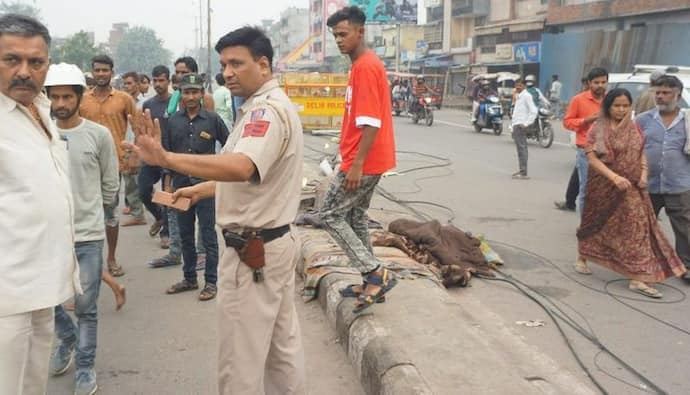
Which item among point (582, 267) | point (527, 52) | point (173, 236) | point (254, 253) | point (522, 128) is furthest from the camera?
point (527, 52)

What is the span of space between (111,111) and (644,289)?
16.9 feet

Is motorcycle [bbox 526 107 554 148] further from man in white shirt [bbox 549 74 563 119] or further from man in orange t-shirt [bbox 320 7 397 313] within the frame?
man in orange t-shirt [bbox 320 7 397 313]

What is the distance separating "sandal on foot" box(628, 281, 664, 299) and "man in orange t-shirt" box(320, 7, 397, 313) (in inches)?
88.5

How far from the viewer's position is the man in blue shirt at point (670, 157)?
5125 millimetres

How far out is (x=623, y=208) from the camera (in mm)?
4938

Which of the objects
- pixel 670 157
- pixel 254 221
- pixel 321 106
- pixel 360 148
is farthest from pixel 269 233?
pixel 321 106

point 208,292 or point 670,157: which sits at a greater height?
point 670,157

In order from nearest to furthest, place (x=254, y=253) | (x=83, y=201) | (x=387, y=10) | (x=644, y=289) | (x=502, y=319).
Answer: (x=254, y=253) → (x=83, y=201) → (x=502, y=319) → (x=644, y=289) → (x=387, y=10)

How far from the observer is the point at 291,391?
2.66 metres

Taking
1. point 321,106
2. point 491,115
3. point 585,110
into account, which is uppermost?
point 585,110

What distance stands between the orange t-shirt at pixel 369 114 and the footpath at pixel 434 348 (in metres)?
0.92

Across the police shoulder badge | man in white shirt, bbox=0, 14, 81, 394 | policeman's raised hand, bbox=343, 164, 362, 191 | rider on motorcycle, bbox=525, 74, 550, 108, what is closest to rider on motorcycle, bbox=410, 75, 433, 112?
rider on motorcycle, bbox=525, 74, 550, 108

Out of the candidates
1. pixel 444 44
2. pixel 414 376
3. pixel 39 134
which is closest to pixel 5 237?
pixel 39 134

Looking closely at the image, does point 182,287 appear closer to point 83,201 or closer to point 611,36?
point 83,201
